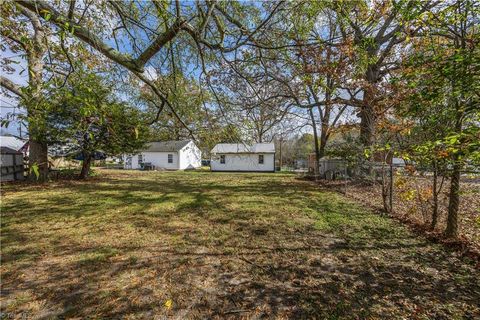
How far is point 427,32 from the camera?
3797mm

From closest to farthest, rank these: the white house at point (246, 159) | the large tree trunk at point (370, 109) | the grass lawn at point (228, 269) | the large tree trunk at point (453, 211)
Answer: the grass lawn at point (228, 269) → the large tree trunk at point (453, 211) → the large tree trunk at point (370, 109) → the white house at point (246, 159)

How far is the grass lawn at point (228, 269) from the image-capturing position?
2.38 meters

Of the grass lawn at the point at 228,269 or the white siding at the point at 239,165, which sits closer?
the grass lawn at the point at 228,269

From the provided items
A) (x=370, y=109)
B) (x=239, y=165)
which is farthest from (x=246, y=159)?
(x=370, y=109)

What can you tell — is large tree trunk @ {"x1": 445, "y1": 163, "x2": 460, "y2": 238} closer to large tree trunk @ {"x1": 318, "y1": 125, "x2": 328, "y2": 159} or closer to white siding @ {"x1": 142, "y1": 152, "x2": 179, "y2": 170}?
large tree trunk @ {"x1": 318, "y1": 125, "x2": 328, "y2": 159}

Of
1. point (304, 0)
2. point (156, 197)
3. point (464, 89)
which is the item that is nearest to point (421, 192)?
point (464, 89)

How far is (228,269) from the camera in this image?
318 cm

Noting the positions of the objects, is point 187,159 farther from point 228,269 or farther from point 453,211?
point 453,211

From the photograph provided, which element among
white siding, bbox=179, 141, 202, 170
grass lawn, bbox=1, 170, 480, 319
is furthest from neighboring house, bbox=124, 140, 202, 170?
grass lawn, bbox=1, 170, 480, 319

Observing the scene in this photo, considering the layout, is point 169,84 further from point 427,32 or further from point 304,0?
point 427,32

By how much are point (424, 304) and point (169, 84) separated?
225 inches

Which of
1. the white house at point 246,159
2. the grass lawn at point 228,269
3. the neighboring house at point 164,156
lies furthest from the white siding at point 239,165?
the grass lawn at point 228,269

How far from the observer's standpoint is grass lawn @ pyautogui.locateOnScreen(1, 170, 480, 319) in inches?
93.9

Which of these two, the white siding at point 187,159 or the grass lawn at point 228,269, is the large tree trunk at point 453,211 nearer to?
the grass lawn at point 228,269
